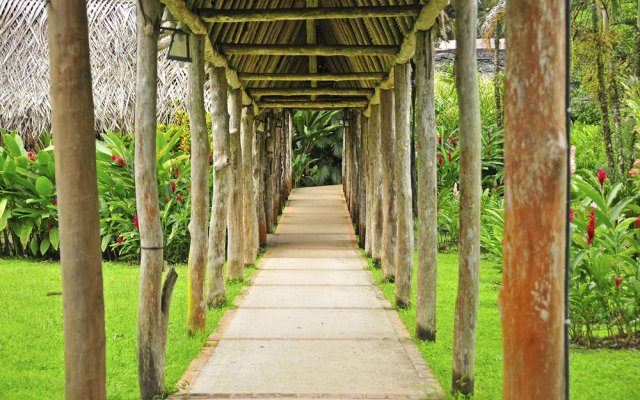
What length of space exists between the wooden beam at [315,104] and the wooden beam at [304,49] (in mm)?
4791

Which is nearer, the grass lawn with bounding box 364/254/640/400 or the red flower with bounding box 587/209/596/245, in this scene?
the grass lawn with bounding box 364/254/640/400

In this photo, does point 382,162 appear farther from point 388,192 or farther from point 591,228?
point 591,228

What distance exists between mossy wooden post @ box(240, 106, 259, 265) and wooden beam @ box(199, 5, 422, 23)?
13.8ft

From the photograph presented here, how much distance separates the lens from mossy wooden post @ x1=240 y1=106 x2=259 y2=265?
1170 centimetres

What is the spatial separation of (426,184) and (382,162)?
3754mm

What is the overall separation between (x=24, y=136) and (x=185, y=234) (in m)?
6.50

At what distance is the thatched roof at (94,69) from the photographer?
1596cm

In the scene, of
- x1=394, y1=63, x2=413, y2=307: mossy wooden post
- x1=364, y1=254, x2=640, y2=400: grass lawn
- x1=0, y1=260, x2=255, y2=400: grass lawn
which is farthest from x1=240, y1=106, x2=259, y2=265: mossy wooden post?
x1=364, y1=254, x2=640, y2=400: grass lawn

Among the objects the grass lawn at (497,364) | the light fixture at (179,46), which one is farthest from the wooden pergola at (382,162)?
the grass lawn at (497,364)

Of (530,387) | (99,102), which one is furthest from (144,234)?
(99,102)

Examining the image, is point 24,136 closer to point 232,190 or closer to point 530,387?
point 232,190

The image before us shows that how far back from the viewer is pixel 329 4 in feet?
30.2

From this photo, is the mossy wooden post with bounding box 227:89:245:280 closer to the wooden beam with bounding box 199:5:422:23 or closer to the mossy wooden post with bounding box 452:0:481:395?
the wooden beam with bounding box 199:5:422:23

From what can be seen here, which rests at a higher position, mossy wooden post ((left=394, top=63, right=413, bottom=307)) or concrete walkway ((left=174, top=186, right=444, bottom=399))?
mossy wooden post ((left=394, top=63, right=413, bottom=307))
